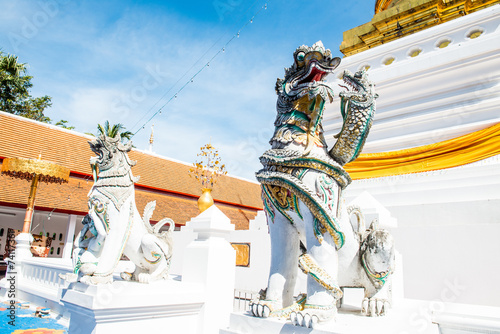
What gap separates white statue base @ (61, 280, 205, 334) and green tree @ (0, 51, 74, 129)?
64.9 ft

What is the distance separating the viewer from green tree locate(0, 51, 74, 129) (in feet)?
60.2

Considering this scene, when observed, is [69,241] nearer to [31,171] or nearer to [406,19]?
[31,171]

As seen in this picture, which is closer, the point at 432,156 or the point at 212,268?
the point at 212,268

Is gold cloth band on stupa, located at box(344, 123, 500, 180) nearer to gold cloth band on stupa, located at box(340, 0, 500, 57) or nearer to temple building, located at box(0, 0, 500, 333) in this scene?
temple building, located at box(0, 0, 500, 333)

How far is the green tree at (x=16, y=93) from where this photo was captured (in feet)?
60.2

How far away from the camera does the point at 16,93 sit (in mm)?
19438

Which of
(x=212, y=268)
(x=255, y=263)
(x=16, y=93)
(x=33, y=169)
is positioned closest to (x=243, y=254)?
(x=255, y=263)

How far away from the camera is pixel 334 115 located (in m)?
6.31

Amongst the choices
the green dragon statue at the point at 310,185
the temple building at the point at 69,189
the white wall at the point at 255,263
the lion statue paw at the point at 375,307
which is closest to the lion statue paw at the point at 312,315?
the green dragon statue at the point at 310,185

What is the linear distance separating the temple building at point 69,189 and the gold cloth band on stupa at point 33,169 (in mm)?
2677

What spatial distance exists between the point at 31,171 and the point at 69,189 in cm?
376

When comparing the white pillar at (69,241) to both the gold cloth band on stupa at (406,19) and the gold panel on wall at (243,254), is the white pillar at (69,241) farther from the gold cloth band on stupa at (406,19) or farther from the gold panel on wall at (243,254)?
the gold cloth band on stupa at (406,19)

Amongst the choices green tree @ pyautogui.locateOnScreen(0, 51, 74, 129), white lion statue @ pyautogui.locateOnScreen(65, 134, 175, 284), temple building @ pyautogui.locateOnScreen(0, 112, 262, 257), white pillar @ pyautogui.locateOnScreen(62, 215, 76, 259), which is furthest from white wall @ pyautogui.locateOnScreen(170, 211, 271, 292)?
green tree @ pyautogui.locateOnScreen(0, 51, 74, 129)

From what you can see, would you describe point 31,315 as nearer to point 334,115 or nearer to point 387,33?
point 334,115
